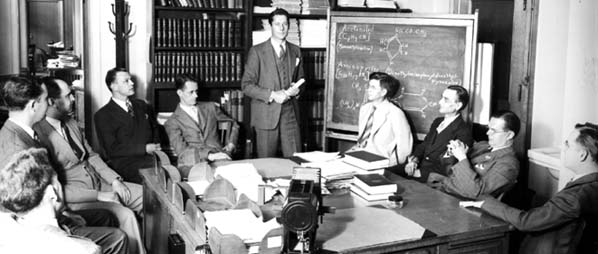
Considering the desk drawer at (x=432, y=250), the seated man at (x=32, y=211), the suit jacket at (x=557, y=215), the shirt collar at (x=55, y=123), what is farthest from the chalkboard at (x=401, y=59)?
the seated man at (x=32, y=211)

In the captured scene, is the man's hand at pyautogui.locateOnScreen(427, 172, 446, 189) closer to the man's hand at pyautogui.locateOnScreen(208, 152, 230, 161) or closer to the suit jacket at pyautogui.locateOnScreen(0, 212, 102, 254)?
the man's hand at pyautogui.locateOnScreen(208, 152, 230, 161)

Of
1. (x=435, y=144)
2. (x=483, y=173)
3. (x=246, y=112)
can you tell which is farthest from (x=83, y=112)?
(x=483, y=173)

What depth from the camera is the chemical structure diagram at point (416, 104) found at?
5.05 meters

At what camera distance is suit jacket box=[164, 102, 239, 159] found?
4.98 metres

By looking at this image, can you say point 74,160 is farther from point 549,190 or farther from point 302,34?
point 549,190

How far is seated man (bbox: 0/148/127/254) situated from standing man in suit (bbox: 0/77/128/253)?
805 millimetres

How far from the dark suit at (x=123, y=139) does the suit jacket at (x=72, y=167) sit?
520mm

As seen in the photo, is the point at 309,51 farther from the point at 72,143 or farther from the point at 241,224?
the point at 241,224

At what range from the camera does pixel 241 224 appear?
2514 millimetres

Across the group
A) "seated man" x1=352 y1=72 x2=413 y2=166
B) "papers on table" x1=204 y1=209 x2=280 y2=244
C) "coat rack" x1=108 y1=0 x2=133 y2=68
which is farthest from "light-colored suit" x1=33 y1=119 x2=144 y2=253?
"seated man" x1=352 y1=72 x2=413 y2=166

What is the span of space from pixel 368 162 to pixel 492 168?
0.65 metres

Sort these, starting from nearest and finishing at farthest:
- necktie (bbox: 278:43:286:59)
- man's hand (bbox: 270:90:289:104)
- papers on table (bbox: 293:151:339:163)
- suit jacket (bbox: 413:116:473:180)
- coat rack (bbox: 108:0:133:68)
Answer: papers on table (bbox: 293:151:339:163) < suit jacket (bbox: 413:116:473:180) < man's hand (bbox: 270:90:289:104) < necktie (bbox: 278:43:286:59) < coat rack (bbox: 108:0:133:68)

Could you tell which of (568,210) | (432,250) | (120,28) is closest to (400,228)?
(432,250)

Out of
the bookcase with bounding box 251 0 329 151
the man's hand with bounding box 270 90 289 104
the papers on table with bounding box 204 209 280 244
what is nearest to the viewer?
the papers on table with bounding box 204 209 280 244
